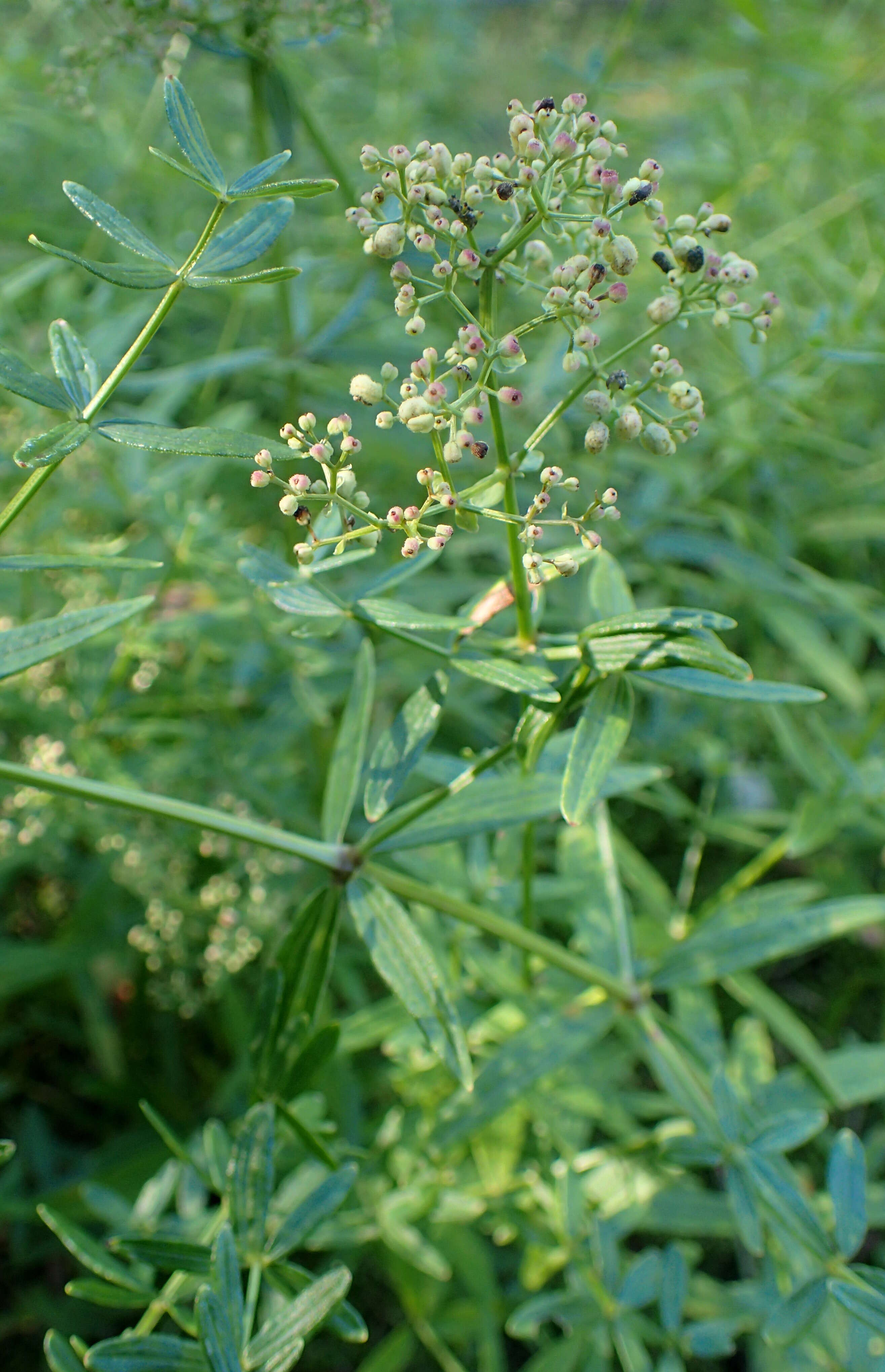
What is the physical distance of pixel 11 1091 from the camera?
6.91 ft

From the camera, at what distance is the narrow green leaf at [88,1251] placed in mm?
1144

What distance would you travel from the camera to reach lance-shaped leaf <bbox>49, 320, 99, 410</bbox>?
100cm

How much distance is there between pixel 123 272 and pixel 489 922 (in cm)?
77

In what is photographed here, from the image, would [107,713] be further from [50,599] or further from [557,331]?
[557,331]

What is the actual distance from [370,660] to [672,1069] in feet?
2.15

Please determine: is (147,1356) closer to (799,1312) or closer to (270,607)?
(799,1312)

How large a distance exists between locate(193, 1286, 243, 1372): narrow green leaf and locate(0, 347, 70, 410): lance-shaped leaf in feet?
2.74

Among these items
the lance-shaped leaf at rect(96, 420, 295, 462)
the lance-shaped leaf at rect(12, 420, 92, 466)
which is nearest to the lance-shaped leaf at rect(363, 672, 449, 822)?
the lance-shaped leaf at rect(96, 420, 295, 462)

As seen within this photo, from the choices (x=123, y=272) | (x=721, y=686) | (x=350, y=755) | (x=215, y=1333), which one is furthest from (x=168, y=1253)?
(x=123, y=272)

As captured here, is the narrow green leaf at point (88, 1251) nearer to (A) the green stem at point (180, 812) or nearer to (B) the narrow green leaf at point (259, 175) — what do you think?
(A) the green stem at point (180, 812)

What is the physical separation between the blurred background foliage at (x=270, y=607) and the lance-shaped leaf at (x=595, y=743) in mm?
723

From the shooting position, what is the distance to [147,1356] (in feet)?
3.40

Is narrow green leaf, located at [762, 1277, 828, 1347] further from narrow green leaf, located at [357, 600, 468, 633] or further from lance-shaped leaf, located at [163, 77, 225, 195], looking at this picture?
lance-shaped leaf, located at [163, 77, 225, 195]

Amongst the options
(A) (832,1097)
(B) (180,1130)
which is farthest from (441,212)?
(B) (180,1130)
